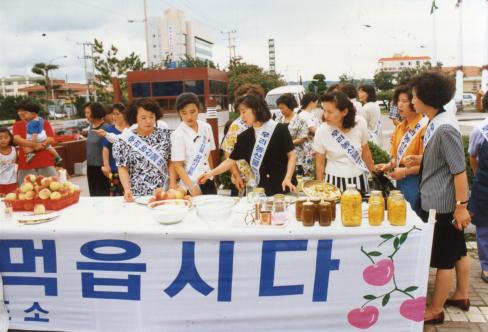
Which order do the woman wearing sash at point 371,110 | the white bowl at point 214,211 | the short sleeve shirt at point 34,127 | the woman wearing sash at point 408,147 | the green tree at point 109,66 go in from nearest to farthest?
1. the white bowl at point 214,211
2. the woman wearing sash at point 408,147
3. the short sleeve shirt at point 34,127
4. the woman wearing sash at point 371,110
5. the green tree at point 109,66

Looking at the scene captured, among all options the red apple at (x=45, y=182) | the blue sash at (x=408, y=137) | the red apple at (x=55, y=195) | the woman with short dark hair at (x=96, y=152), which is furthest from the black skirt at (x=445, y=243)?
the woman with short dark hair at (x=96, y=152)

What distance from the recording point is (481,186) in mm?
3354

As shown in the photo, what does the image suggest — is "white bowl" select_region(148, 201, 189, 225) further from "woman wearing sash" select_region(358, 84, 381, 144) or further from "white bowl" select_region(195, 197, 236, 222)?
"woman wearing sash" select_region(358, 84, 381, 144)

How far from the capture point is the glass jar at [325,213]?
2.61m

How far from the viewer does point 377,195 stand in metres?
2.60

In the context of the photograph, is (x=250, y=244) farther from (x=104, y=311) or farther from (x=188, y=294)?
(x=104, y=311)

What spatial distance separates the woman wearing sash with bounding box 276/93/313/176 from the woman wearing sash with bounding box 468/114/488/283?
9.25 feet

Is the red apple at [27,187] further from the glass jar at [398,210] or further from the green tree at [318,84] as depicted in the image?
the green tree at [318,84]

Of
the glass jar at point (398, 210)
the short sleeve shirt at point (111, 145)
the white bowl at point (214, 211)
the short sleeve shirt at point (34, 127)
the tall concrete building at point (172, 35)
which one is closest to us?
the glass jar at point (398, 210)

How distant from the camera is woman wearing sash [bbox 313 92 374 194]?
351 centimetres

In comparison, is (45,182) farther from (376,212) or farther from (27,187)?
(376,212)

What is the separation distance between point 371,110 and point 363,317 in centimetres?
443

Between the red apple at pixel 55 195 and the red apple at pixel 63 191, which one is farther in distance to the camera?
the red apple at pixel 63 191

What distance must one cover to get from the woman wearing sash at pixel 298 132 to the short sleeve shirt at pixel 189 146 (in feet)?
7.54
